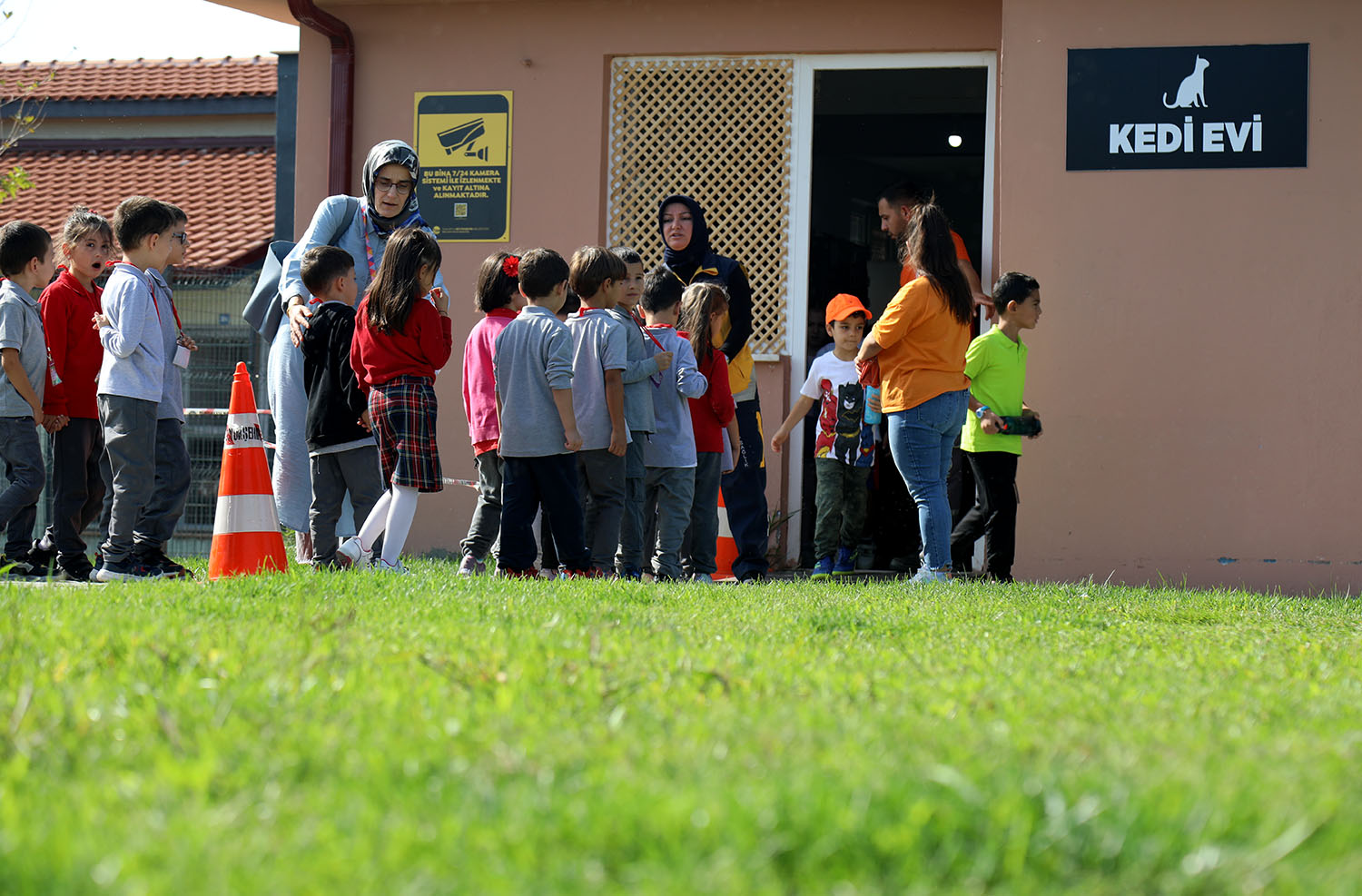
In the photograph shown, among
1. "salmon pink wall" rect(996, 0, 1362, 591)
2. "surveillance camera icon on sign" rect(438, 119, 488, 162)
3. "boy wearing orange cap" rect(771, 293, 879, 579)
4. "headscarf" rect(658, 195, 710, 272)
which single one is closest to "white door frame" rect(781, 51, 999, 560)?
"salmon pink wall" rect(996, 0, 1362, 591)

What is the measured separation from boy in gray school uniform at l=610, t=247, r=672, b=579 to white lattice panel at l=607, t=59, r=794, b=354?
252cm

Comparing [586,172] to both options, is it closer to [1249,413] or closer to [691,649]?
[1249,413]

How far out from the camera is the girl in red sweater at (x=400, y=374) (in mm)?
5992

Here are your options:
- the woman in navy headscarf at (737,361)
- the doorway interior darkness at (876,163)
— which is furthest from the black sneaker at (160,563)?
the doorway interior darkness at (876,163)

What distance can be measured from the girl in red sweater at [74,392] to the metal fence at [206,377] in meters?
3.50

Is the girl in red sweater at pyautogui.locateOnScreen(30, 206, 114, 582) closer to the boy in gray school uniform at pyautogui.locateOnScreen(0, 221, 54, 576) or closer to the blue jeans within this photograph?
the boy in gray school uniform at pyautogui.locateOnScreen(0, 221, 54, 576)

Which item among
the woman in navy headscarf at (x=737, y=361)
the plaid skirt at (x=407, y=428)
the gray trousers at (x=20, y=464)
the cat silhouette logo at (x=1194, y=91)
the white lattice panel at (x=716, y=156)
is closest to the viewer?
the plaid skirt at (x=407, y=428)

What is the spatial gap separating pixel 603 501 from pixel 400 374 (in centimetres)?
117

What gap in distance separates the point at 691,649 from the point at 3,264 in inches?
190

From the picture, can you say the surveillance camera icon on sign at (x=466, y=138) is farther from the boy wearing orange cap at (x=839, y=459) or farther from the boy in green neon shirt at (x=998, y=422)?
the boy in green neon shirt at (x=998, y=422)

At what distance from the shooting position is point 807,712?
2.74 m

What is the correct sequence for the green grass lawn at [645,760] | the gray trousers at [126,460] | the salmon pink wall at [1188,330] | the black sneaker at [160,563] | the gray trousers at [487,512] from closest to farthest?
1. the green grass lawn at [645,760]
2. the gray trousers at [126,460]
3. the black sneaker at [160,563]
4. the gray trousers at [487,512]
5. the salmon pink wall at [1188,330]

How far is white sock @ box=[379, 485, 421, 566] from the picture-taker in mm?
6008

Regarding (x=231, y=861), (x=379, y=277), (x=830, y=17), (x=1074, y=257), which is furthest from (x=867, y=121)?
(x=231, y=861)
